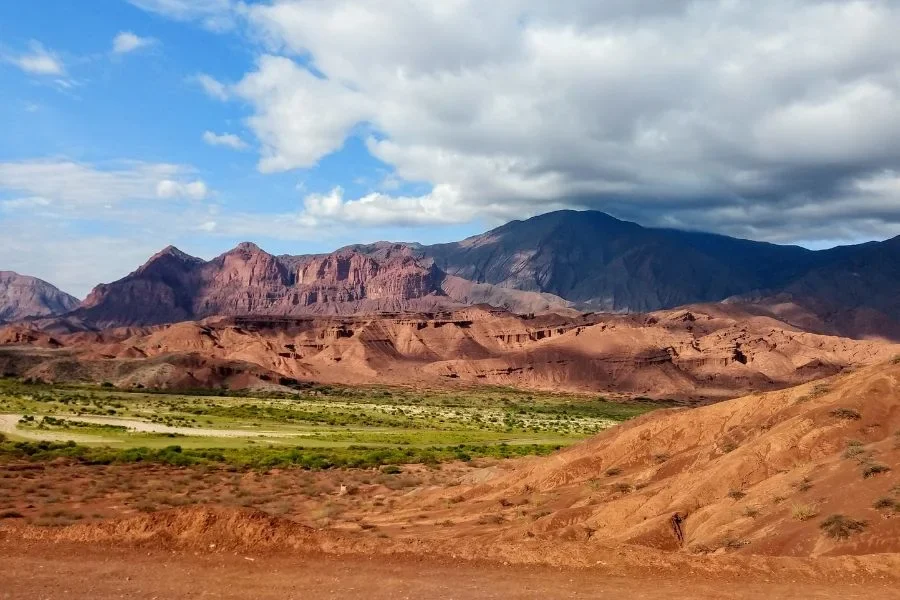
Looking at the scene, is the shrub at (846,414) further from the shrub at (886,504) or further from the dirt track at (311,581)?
the dirt track at (311,581)

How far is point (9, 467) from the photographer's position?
121 feet

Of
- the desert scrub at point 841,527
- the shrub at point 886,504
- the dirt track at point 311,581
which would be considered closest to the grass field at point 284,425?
the dirt track at point 311,581

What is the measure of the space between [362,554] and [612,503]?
352 inches

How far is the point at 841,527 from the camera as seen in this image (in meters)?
16.0

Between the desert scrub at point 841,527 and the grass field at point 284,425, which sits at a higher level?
the desert scrub at point 841,527

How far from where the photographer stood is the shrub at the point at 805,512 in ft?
56.1

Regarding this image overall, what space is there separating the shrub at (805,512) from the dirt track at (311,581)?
3.11m

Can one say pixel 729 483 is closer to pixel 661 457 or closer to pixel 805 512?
pixel 805 512

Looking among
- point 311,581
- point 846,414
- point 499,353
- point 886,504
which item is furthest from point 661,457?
point 499,353

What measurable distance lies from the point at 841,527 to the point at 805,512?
3.87 feet

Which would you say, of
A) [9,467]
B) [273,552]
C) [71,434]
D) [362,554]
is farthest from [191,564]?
[71,434]

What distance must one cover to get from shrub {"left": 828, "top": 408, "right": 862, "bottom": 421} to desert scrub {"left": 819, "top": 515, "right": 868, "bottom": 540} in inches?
277

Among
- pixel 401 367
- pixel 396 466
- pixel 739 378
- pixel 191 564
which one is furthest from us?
pixel 401 367

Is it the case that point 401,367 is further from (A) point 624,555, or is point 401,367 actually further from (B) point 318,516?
(A) point 624,555
